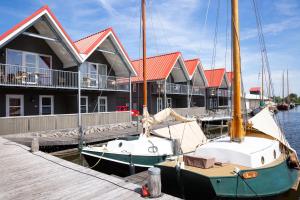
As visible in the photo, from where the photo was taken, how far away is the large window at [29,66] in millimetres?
17328

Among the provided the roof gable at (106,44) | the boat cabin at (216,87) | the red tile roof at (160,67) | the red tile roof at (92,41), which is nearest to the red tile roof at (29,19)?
the red tile roof at (92,41)

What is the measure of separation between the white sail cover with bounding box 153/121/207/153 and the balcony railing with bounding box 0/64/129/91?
9.45 meters

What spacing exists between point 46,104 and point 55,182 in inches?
567

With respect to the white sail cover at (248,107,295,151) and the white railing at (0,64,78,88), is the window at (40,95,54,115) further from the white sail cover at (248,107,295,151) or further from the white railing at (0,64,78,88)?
the white sail cover at (248,107,295,151)

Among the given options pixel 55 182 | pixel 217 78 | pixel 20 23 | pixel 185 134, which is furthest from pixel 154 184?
pixel 217 78

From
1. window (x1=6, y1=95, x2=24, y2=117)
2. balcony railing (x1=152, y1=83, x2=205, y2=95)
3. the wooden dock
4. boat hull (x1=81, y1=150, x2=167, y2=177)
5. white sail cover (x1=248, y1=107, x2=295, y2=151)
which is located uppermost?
balcony railing (x1=152, y1=83, x2=205, y2=95)

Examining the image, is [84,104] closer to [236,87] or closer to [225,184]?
[236,87]

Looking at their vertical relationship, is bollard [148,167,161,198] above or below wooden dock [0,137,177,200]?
above

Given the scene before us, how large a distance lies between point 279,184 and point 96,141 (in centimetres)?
1102

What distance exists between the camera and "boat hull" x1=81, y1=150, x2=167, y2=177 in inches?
436

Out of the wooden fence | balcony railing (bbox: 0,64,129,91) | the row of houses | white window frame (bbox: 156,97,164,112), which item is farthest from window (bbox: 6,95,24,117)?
white window frame (bbox: 156,97,164,112)

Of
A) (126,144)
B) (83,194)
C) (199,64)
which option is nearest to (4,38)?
(126,144)

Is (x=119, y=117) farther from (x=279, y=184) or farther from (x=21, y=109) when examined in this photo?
(x=279, y=184)

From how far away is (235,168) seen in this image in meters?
7.49
